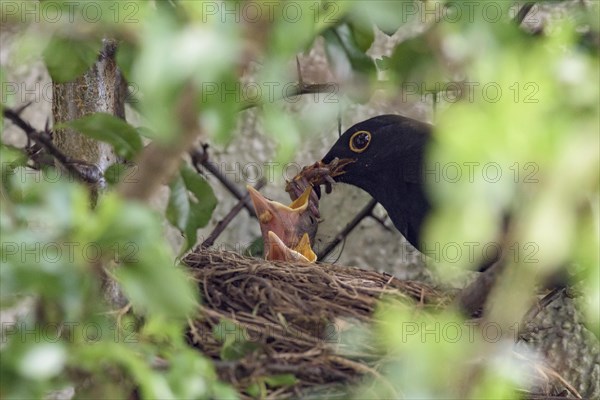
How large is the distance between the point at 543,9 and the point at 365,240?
32.1 inches

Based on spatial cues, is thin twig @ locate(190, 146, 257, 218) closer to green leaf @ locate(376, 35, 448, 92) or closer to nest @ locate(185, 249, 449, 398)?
nest @ locate(185, 249, 449, 398)

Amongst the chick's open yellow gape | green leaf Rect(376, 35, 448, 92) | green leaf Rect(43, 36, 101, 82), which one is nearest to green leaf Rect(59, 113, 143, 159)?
green leaf Rect(43, 36, 101, 82)

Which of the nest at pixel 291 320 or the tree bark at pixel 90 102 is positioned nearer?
the nest at pixel 291 320

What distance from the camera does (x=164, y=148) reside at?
0.98m

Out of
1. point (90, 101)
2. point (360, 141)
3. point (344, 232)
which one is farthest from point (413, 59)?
point (344, 232)

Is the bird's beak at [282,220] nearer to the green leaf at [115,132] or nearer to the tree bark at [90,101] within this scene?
the tree bark at [90,101]

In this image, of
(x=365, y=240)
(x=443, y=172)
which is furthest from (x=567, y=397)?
(x=365, y=240)

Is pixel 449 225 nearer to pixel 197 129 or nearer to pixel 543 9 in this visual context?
pixel 197 129

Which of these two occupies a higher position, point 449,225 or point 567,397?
point 449,225

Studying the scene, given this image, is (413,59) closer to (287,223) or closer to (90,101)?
(90,101)

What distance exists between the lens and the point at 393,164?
238 centimetres

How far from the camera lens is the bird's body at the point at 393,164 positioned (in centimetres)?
229

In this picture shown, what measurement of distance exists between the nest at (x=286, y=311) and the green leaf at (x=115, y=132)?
0.30 meters

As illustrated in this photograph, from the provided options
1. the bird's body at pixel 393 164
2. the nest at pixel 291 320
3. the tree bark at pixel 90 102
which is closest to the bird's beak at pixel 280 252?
the nest at pixel 291 320
